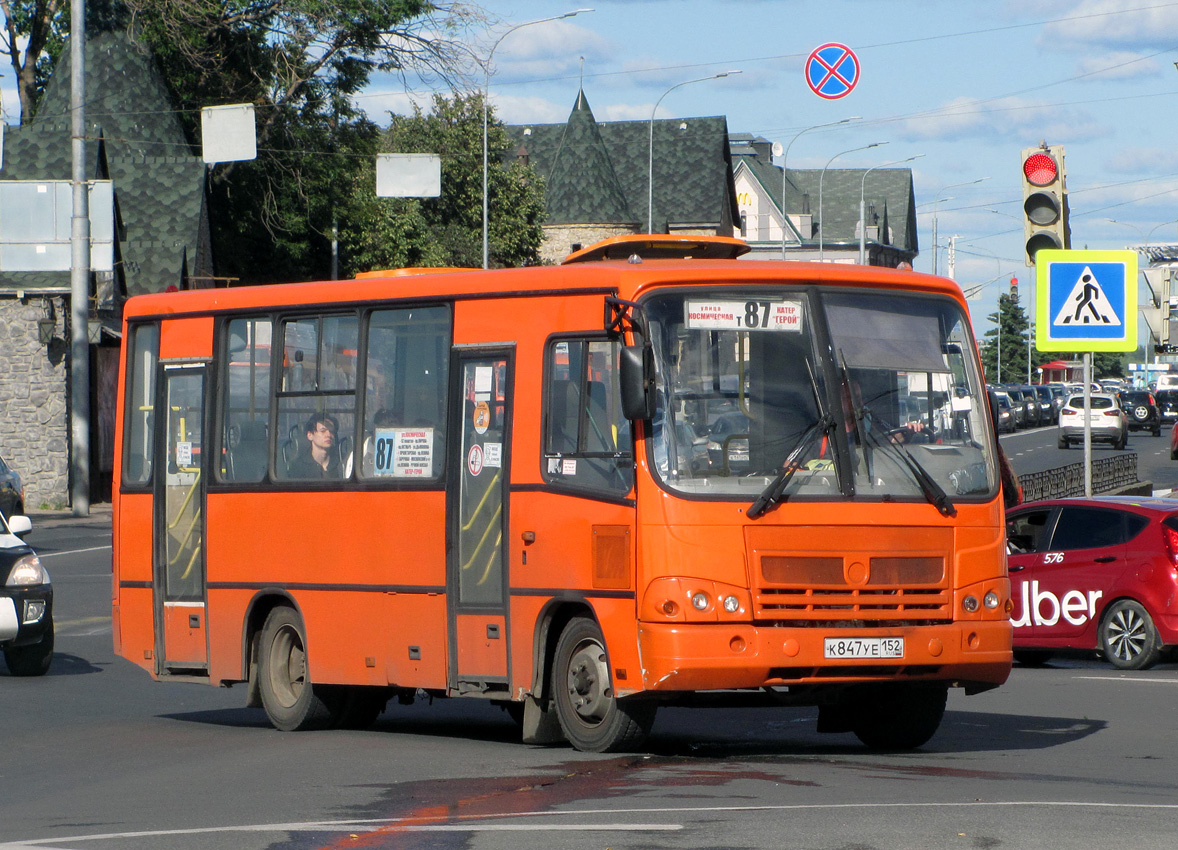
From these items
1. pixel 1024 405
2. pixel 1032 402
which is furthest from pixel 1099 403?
pixel 1032 402

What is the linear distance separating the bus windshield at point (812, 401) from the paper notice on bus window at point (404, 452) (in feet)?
6.79

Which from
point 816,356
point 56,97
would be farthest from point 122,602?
point 56,97

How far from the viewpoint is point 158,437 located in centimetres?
1331

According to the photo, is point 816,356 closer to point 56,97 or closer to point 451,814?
point 451,814

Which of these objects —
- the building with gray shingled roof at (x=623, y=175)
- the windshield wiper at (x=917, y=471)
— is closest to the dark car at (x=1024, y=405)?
the building with gray shingled roof at (x=623, y=175)

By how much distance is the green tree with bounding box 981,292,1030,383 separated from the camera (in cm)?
15375

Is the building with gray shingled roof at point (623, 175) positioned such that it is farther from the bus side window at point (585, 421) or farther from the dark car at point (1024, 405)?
the bus side window at point (585, 421)

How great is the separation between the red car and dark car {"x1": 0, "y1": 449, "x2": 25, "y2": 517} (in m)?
18.2

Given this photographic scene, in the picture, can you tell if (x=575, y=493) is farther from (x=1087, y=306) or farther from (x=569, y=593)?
(x=1087, y=306)

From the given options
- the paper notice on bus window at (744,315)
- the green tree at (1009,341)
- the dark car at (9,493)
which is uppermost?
the green tree at (1009,341)

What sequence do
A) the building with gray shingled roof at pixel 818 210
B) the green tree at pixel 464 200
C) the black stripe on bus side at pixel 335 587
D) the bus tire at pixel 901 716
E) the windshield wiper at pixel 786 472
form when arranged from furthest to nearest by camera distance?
the building with gray shingled roof at pixel 818 210 < the green tree at pixel 464 200 < the black stripe on bus side at pixel 335 587 < the bus tire at pixel 901 716 < the windshield wiper at pixel 786 472

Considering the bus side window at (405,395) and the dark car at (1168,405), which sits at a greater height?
the dark car at (1168,405)

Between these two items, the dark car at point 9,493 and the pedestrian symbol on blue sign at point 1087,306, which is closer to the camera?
the pedestrian symbol on blue sign at point 1087,306

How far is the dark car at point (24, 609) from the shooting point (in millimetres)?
15383
